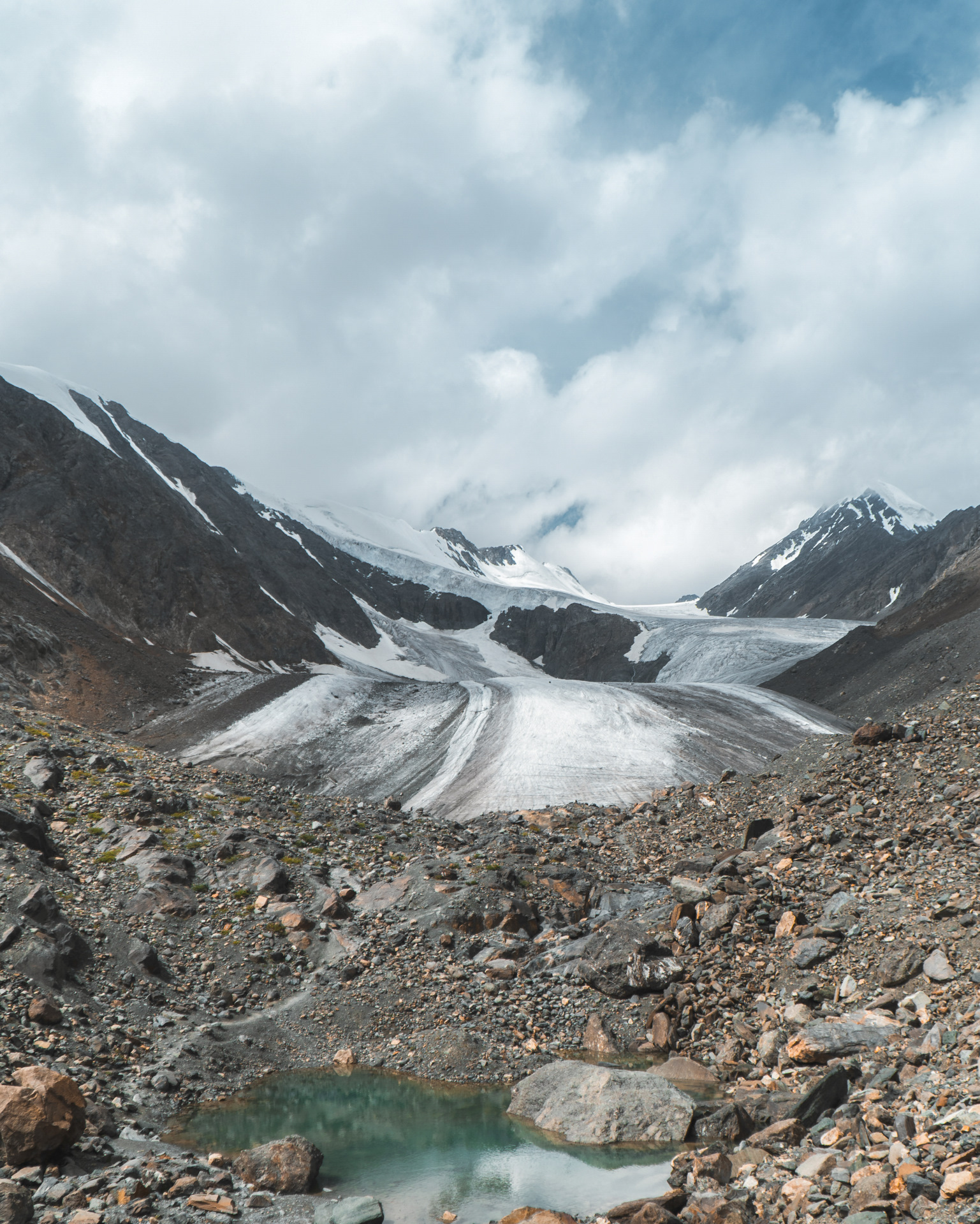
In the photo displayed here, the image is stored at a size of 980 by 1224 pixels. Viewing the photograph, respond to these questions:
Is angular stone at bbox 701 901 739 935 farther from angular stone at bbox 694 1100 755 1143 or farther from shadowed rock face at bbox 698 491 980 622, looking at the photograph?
shadowed rock face at bbox 698 491 980 622

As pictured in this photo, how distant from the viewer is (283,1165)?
8773 millimetres

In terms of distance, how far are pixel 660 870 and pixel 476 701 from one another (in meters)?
27.1

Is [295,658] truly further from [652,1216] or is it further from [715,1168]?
[652,1216]

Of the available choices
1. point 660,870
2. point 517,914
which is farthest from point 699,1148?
point 660,870

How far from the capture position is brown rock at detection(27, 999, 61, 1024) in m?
10.8

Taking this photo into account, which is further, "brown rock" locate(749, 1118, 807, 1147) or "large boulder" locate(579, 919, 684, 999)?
"large boulder" locate(579, 919, 684, 999)

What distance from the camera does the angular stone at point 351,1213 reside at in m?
7.99

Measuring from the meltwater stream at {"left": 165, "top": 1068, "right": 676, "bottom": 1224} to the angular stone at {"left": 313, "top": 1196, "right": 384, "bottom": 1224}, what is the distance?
0.30 meters

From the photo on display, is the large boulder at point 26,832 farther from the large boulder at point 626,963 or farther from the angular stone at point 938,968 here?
the angular stone at point 938,968

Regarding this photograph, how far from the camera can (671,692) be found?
51062mm

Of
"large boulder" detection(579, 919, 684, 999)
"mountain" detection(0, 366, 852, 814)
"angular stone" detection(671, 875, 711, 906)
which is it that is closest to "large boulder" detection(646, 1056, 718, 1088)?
"large boulder" detection(579, 919, 684, 999)

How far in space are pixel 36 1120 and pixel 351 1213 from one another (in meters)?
3.62

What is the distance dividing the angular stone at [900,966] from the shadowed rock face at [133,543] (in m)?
66.0

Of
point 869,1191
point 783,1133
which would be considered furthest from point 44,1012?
point 869,1191
